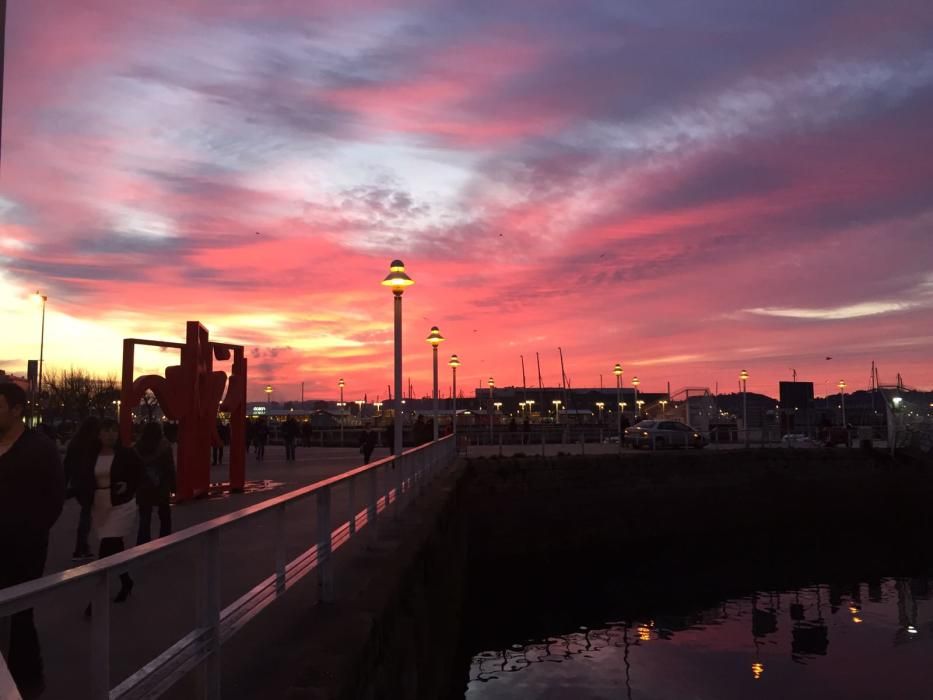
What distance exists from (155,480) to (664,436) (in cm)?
3403

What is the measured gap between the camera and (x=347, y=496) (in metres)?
8.81

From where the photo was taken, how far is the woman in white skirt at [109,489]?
795 centimetres

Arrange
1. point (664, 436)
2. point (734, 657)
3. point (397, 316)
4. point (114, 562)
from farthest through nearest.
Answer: point (664, 436)
point (734, 657)
point (397, 316)
point (114, 562)

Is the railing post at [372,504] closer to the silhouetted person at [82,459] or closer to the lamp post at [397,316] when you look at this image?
the silhouetted person at [82,459]

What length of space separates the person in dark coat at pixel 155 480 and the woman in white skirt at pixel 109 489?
124cm

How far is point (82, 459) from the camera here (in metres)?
8.26

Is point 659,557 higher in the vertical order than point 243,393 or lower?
lower

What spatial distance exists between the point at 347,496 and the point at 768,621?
1843 centimetres

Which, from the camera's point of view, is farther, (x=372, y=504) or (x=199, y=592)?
(x=372, y=504)

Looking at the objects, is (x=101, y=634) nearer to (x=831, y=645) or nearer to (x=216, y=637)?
(x=216, y=637)

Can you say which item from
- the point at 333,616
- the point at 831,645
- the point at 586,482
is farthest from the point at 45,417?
the point at 333,616

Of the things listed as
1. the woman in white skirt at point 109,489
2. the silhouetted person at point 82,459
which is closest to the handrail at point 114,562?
the woman in white skirt at point 109,489

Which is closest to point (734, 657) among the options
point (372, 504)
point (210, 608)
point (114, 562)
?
point (372, 504)

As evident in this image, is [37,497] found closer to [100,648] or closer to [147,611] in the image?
[147,611]
